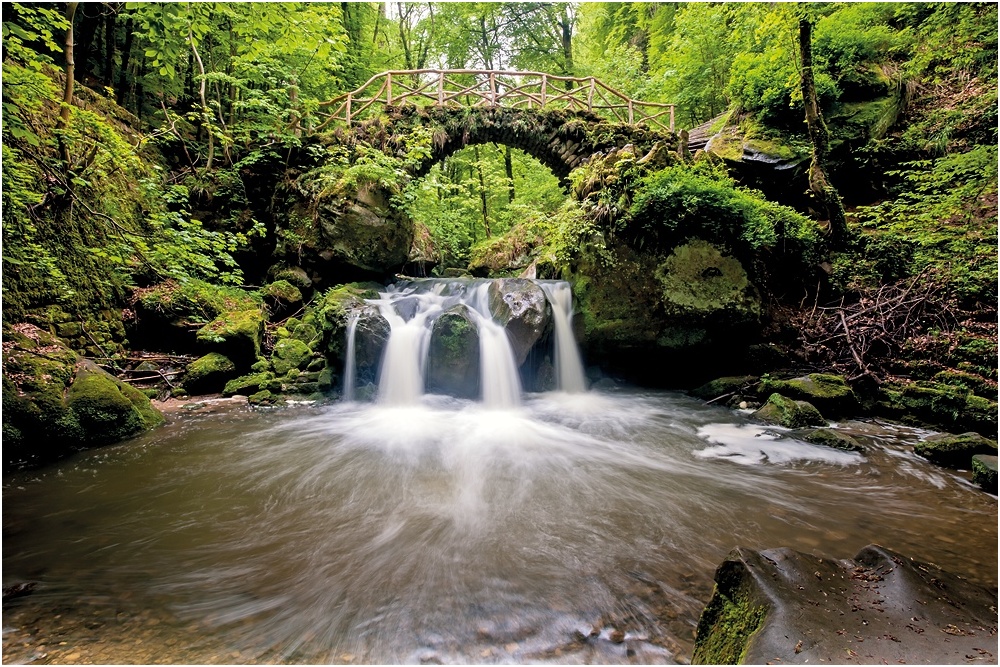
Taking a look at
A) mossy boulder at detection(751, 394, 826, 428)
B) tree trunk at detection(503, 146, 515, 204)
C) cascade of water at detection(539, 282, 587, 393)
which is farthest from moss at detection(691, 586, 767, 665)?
tree trunk at detection(503, 146, 515, 204)

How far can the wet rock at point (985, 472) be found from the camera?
3.54m

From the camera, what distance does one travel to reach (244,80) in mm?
8086

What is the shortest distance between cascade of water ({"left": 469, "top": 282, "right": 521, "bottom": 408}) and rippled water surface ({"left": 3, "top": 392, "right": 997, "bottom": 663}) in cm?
185

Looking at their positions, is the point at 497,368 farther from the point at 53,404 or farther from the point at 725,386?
the point at 53,404

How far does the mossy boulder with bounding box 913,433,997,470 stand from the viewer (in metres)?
4.02

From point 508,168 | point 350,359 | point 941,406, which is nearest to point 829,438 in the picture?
point 941,406

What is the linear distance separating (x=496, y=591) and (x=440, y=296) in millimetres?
6924

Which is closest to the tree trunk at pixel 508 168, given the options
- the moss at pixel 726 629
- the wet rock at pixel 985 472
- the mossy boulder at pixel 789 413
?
the mossy boulder at pixel 789 413

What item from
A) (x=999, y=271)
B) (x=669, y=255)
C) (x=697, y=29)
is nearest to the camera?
(x=999, y=271)

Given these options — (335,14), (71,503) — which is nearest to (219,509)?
(71,503)

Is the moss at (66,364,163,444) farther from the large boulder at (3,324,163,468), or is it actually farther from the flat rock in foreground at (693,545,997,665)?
the flat rock in foreground at (693,545,997,665)

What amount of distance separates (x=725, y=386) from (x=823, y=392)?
1.33 metres

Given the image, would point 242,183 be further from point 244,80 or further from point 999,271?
point 999,271

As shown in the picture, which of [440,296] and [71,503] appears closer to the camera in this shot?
[71,503]
